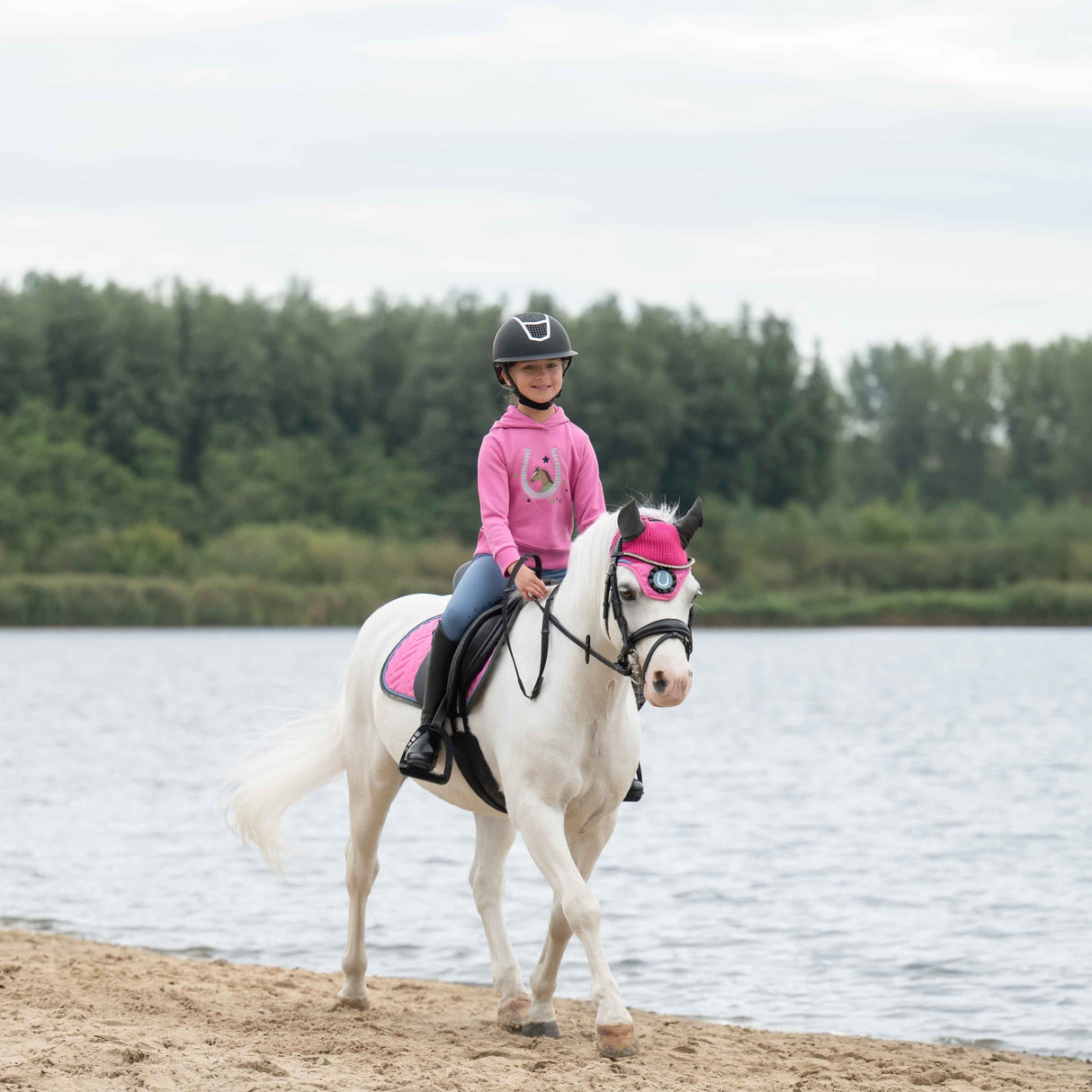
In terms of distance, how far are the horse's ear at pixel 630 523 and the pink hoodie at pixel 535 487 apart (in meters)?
0.78

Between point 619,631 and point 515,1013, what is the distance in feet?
7.51

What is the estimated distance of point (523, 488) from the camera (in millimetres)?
6621

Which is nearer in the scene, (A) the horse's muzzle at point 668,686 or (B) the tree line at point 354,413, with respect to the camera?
(A) the horse's muzzle at point 668,686

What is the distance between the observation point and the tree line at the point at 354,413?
71500 mm

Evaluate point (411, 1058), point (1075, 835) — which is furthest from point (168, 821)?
point (411, 1058)

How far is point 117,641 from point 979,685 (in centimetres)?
3844

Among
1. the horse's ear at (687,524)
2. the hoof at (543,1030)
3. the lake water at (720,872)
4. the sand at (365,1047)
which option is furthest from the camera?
the lake water at (720,872)

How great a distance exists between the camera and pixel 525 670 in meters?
6.41

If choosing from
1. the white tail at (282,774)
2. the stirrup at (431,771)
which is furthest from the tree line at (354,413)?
the stirrup at (431,771)

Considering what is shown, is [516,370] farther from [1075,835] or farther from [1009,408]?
[1009,408]

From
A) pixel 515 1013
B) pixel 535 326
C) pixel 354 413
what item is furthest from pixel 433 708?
pixel 354 413

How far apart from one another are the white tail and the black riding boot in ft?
4.26

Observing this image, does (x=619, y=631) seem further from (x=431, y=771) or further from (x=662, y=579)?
(x=431, y=771)

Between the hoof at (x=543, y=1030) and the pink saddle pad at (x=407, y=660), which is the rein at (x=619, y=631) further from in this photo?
the hoof at (x=543, y=1030)
